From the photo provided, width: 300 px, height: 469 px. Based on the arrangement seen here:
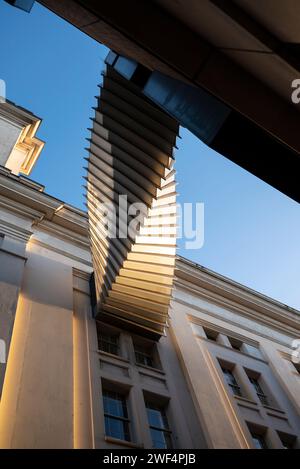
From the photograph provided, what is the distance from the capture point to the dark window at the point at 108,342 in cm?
1208

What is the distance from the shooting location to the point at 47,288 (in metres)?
12.1

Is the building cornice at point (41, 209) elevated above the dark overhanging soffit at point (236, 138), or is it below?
above

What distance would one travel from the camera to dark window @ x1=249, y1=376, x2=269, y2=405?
1471 cm

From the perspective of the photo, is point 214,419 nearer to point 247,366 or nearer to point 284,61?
point 247,366

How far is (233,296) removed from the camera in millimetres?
19672

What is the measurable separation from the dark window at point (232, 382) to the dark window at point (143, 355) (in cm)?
309

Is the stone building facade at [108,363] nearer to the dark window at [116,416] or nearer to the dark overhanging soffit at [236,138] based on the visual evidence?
the dark window at [116,416]

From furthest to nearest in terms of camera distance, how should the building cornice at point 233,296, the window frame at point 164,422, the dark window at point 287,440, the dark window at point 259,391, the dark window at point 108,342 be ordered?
1. the building cornice at point 233,296
2. the dark window at point 259,391
3. the dark window at point 287,440
4. the dark window at point 108,342
5. the window frame at point 164,422

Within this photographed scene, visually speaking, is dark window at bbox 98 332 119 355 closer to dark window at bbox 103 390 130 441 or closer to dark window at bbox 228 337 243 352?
dark window at bbox 103 390 130 441

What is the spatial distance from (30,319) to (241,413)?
7.10m

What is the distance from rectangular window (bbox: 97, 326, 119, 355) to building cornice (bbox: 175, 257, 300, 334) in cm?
572

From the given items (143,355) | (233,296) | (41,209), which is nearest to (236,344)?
(233,296)

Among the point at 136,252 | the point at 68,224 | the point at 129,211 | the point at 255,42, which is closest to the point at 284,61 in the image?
the point at 255,42

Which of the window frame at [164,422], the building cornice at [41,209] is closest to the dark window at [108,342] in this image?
the window frame at [164,422]
